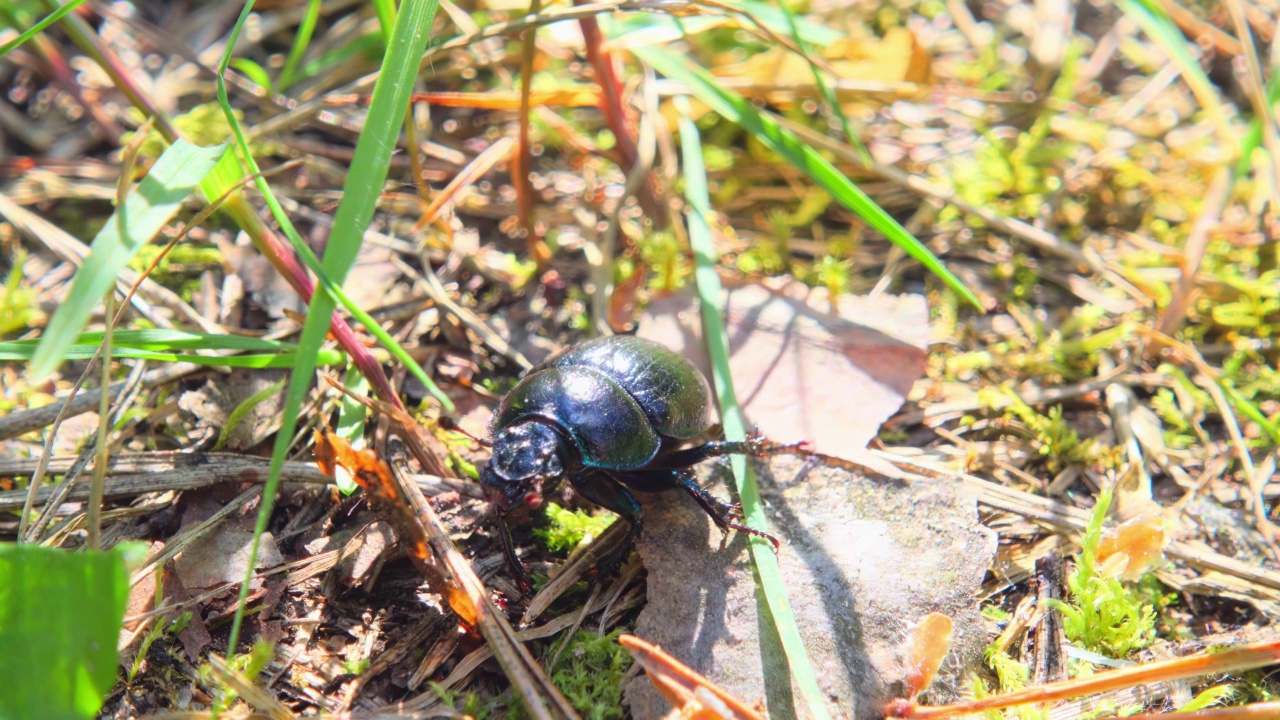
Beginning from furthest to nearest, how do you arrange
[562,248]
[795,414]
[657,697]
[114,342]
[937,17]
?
[937,17] → [562,248] → [795,414] → [114,342] → [657,697]

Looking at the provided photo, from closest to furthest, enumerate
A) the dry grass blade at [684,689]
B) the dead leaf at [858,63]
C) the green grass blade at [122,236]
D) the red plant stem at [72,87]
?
1. the green grass blade at [122,236]
2. the dry grass blade at [684,689]
3. the red plant stem at [72,87]
4. the dead leaf at [858,63]

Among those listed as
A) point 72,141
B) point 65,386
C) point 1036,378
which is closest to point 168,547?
point 65,386

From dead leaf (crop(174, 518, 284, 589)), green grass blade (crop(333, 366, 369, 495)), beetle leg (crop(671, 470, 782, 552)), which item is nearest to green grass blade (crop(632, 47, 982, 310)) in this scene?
beetle leg (crop(671, 470, 782, 552))

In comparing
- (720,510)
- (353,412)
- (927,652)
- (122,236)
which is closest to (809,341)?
(720,510)

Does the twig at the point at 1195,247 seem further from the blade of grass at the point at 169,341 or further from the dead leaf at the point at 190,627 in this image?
the dead leaf at the point at 190,627

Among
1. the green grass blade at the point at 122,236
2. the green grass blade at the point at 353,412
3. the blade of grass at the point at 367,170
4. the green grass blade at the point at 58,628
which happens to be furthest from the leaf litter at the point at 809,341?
the green grass blade at the point at 122,236

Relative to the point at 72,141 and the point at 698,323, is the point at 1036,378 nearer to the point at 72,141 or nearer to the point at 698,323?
the point at 698,323

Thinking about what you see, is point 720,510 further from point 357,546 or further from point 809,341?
point 357,546

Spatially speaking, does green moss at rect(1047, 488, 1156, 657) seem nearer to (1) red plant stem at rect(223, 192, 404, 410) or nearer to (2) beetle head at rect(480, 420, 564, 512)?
(2) beetle head at rect(480, 420, 564, 512)
